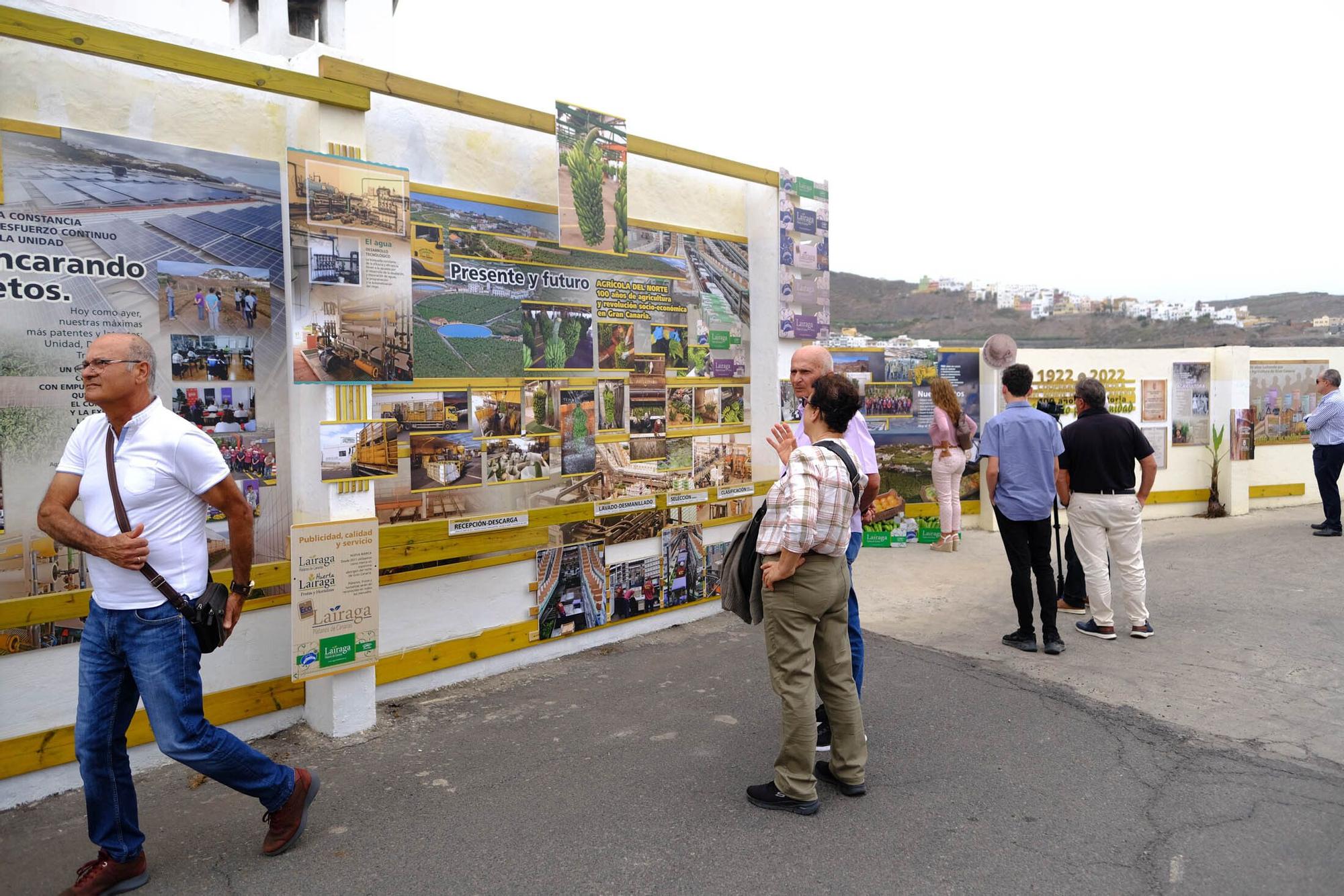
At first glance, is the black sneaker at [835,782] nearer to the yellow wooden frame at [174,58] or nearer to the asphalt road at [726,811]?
the asphalt road at [726,811]

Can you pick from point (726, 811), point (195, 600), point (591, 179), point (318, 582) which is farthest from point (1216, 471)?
point (195, 600)

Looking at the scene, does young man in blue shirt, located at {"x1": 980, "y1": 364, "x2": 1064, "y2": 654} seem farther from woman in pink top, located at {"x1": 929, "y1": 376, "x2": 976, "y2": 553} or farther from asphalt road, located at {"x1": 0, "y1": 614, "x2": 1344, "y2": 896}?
woman in pink top, located at {"x1": 929, "y1": 376, "x2": 976, "y2": 553}

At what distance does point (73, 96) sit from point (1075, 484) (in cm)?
640

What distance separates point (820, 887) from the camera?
3020mm

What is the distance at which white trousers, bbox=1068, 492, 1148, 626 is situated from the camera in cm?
600

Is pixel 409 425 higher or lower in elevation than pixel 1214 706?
higher

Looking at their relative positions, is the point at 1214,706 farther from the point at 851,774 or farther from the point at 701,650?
the point at 701,650

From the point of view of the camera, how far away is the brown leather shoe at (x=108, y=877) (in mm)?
2953

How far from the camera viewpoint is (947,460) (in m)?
9.72

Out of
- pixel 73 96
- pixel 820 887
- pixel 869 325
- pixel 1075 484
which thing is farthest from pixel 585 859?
pixel 869 325

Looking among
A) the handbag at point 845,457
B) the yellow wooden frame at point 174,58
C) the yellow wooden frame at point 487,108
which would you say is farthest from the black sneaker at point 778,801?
the yellow wooden frame at point 487,108

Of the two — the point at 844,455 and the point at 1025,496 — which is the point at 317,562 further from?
the point at 1025,496

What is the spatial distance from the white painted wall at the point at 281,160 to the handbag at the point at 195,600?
1271 millimetres

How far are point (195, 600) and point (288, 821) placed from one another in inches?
37.6
